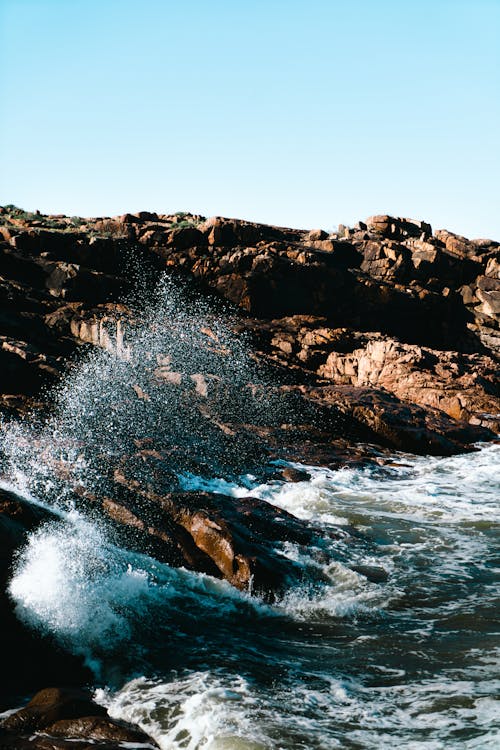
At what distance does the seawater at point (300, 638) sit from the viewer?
592 centimetres

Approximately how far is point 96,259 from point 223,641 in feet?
69.8

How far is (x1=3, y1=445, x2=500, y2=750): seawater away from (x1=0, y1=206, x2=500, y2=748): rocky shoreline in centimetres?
45

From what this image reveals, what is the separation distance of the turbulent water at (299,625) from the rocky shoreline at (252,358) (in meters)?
0.42

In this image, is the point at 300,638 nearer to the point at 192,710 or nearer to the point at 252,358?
the point at 192,710

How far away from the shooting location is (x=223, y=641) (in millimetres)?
7910

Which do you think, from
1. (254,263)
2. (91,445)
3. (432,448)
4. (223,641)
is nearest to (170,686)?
(223,641)

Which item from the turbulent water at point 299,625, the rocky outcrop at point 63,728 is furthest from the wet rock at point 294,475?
the rocky outcrop at point 63,728

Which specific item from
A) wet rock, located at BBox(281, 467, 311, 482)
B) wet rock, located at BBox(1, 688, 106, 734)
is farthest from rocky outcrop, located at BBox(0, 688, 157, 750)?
wet rock, located at BBox(281, 467, 311, 482)

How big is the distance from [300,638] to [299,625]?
391mm

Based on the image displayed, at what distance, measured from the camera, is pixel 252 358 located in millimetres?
21641

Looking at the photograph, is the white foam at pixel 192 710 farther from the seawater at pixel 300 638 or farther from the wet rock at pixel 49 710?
the wet rock at pixel 49 710

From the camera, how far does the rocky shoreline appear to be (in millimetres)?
9664

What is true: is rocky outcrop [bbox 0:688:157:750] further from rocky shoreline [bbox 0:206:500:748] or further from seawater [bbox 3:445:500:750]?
seawater [bbox 3:445:500:750]

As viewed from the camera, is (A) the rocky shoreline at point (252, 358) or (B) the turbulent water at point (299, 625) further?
(A) the rocky shoreline at point (252, 358)
